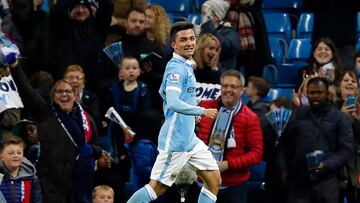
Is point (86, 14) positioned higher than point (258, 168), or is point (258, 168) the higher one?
point (86, 14)

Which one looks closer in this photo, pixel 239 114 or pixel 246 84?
pixel 239 114

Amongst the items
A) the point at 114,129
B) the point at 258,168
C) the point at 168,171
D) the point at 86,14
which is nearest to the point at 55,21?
the point at 86,14

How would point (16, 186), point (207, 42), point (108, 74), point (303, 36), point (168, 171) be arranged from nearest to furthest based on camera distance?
1. point (168, 171)
2. point (16, 186)
3. point (207, 42)
4. point (108, 74)
5. point (303, 36)

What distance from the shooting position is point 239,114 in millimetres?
12719

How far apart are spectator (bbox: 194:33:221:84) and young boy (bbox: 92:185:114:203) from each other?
1564 millimetres

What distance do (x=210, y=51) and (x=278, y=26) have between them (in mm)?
3545

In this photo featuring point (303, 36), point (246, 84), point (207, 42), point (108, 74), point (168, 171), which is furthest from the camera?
point (303, 36)

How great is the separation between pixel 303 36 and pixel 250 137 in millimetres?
4425

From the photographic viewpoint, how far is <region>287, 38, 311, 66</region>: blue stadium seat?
1619cm

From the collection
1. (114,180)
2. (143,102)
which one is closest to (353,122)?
(143,102)

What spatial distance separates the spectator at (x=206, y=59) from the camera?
533 inches

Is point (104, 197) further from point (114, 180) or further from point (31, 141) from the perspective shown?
point (31, 141)

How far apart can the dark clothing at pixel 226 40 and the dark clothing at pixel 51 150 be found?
86.6 inches

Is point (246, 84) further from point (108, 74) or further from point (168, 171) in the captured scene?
point (168, 171)
